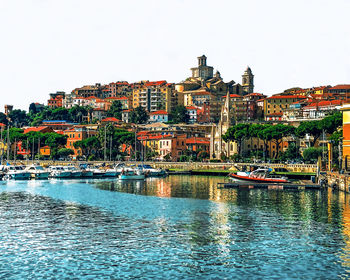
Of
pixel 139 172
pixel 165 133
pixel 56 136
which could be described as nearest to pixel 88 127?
pixel 56 136

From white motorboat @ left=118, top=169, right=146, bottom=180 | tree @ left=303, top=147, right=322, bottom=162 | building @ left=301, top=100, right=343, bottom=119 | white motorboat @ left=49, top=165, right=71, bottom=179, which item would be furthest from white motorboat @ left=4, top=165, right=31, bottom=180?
building @ left=301, top=100, right=343, bottom=119

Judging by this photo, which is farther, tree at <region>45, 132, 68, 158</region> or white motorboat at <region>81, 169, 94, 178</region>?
tree at <region>45, 132, 68, 158</region>

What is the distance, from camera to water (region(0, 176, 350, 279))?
29.2 m

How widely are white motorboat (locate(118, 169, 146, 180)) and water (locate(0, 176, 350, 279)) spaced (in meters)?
36.9

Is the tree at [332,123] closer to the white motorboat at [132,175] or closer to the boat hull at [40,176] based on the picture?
the white motorboat at [132,175]

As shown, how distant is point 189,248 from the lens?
113ft

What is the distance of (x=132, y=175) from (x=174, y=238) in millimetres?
63386

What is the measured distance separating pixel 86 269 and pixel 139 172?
73.8m

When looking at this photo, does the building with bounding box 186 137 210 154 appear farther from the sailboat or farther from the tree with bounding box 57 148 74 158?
the sailboat

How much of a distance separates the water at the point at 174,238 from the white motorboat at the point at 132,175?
3694cm

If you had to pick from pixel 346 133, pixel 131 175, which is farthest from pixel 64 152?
pixel 346 133

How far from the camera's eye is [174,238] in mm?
37438

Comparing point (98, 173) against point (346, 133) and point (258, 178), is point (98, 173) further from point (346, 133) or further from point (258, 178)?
point (346, 133)

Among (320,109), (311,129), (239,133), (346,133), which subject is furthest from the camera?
(320,109)
